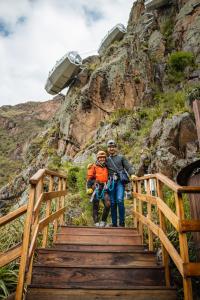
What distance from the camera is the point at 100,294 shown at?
10.8 feet

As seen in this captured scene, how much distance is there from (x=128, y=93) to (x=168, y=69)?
309 centimetres

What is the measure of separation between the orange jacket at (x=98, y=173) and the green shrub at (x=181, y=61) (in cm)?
1290

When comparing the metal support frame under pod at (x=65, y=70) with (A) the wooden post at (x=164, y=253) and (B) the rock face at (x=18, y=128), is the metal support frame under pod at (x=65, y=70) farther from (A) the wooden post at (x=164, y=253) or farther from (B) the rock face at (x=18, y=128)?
(A) the wooden post at (x=164, y=253)

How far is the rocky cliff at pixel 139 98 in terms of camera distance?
1118cm

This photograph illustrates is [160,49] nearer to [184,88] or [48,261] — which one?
[184,88]

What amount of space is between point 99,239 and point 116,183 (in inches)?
59.5

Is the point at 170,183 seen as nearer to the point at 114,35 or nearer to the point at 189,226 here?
the point at 189,226

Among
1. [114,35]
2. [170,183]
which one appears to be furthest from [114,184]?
[114,35]

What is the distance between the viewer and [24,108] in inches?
2633

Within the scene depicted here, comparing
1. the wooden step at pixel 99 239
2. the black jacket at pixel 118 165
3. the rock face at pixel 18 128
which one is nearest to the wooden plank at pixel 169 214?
the wooden step at pixel 99 239

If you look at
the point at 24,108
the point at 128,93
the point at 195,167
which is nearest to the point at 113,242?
the point at 195,167

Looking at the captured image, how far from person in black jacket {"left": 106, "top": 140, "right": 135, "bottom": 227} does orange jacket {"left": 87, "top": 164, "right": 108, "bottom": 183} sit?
123 millimetres

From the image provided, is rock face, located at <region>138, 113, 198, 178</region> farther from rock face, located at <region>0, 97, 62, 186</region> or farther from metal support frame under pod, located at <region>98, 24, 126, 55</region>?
→ rock face, located at <region>0, 97, 62, 186</region>

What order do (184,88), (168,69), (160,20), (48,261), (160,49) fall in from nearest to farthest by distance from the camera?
(48,261), (184,88), (168,69), (160,49), (160,20)
